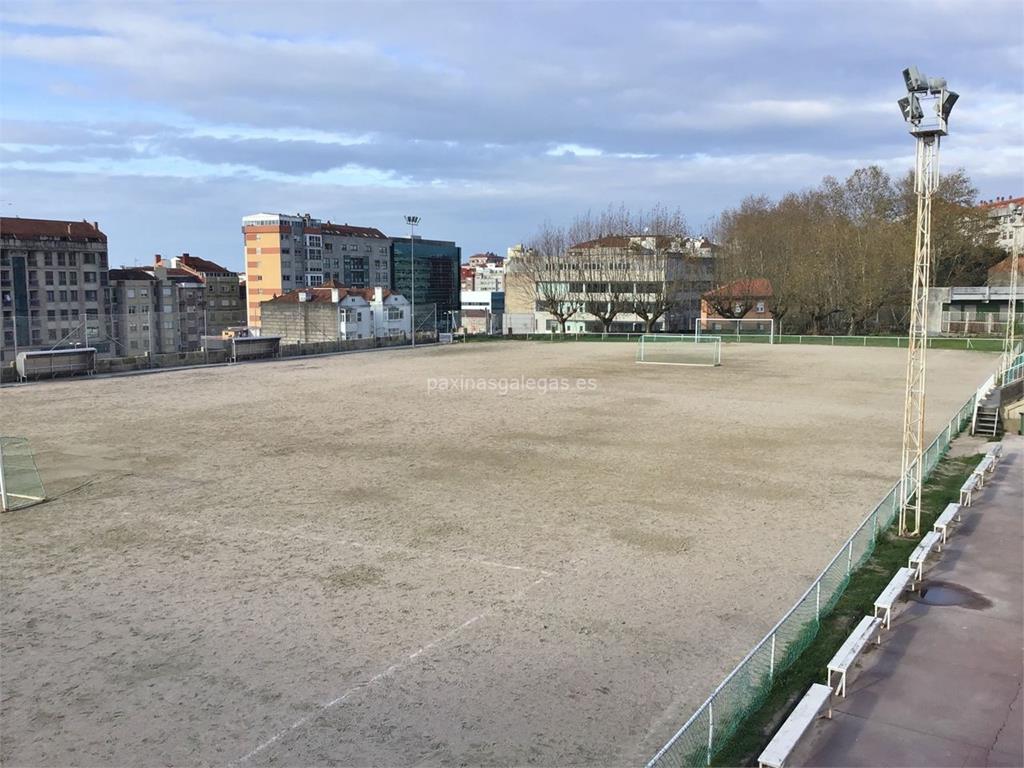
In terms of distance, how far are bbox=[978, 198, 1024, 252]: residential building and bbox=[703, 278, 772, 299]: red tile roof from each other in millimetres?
19235

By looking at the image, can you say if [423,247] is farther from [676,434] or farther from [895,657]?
[895,657]

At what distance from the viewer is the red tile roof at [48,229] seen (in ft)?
220

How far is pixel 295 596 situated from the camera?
11.1 meters

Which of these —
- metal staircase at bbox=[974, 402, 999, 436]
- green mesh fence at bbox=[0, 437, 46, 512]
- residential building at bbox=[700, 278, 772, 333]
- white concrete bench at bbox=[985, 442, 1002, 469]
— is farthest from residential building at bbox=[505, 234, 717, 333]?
green mesh fence at bbox=[0, 437, 46, 512]

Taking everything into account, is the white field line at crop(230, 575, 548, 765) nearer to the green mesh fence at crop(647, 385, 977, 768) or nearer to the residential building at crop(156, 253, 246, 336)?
the green mesh fence at crop(647, 385, 977, 768)

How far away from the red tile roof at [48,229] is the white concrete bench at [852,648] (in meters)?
74.2

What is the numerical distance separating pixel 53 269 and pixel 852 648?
7493 cm

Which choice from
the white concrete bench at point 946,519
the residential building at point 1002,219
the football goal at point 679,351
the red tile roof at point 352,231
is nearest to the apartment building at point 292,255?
the red tile roof at point 352,231

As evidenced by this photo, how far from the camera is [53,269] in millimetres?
68188

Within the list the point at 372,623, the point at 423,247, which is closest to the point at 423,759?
the point at 372,623

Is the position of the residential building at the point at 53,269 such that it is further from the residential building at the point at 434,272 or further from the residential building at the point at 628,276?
the residential building at the point at 434,272

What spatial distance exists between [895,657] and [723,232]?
71.1 m

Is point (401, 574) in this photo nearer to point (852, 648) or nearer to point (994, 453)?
point (852, 648)

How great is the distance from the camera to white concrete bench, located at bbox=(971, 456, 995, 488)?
17.4m
